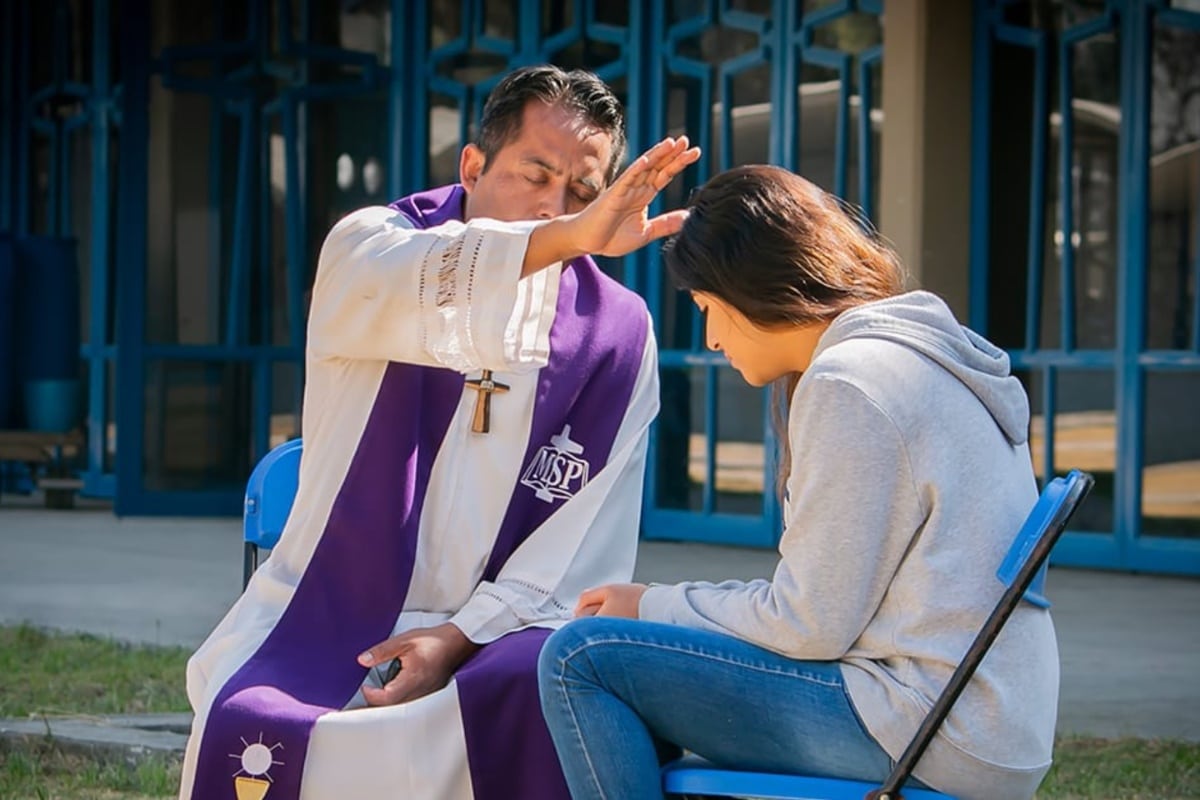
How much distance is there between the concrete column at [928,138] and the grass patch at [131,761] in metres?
3.80

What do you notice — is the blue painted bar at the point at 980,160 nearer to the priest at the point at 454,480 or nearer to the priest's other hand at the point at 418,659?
the priest at the point at 454,480

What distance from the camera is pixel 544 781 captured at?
3135mm

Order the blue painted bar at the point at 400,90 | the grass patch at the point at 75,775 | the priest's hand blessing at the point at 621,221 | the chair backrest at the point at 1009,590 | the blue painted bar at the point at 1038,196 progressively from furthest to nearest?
the blue painted bar at the point at 400,90 → the blue painted bar at the point at 1038,196 → the grass patch at the point at 75,775 → the priest's hand blessing at the point at 621,221 → the chair backrest at the point at 1009,590

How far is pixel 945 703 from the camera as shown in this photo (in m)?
2.53

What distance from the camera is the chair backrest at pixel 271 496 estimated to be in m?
3.85

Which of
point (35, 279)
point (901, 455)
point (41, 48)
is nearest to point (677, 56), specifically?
point (35, 279)

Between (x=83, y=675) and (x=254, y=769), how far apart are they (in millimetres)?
3186

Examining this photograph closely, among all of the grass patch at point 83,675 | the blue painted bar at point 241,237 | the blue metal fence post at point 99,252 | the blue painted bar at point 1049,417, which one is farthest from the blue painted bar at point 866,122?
the blue metal fence post at point 99,252

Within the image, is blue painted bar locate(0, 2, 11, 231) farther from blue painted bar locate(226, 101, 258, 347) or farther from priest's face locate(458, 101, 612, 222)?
priest's face locate(458, 101, 612, 222)

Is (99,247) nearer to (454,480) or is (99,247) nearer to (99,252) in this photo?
(99,252)

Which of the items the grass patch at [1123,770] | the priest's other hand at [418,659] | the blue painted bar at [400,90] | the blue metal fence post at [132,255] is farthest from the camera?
the blue painted bar at [400,90]

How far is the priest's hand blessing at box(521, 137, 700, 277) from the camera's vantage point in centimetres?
300

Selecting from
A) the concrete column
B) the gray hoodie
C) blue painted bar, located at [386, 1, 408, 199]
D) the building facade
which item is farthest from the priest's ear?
blue painted bar, located at [386, 1, 408, 199]

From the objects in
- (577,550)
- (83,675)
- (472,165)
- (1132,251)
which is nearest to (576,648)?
(577,550)
